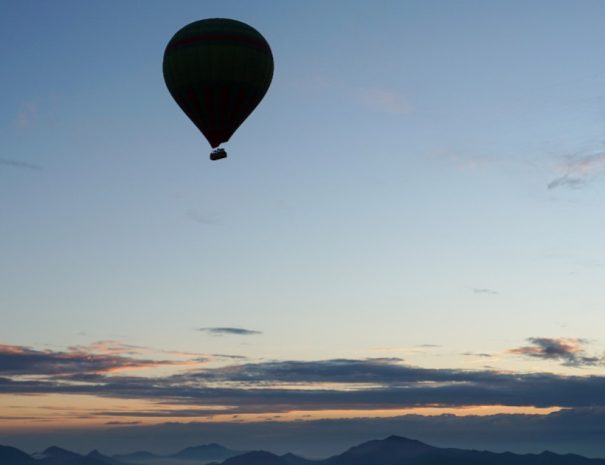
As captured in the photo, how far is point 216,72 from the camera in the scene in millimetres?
119188

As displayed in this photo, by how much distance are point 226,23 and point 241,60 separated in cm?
581

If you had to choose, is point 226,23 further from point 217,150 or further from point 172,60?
point 217,150

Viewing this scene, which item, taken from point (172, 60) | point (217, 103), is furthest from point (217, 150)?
point (172, 60)

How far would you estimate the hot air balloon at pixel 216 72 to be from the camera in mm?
119250

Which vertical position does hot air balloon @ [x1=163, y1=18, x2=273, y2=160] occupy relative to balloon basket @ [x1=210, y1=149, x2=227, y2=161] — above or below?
above

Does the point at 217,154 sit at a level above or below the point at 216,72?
below

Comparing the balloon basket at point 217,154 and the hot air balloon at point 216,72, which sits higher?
the hot air balloon at point 216,72

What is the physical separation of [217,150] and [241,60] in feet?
45.2

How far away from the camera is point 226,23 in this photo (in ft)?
397

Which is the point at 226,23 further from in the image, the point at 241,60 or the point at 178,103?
the point at 178,103

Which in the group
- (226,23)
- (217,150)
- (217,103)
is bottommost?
(217,150)

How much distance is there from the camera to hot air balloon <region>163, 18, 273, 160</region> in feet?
391

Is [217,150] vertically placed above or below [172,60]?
below

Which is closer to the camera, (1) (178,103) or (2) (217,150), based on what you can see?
(2) (217,150)
